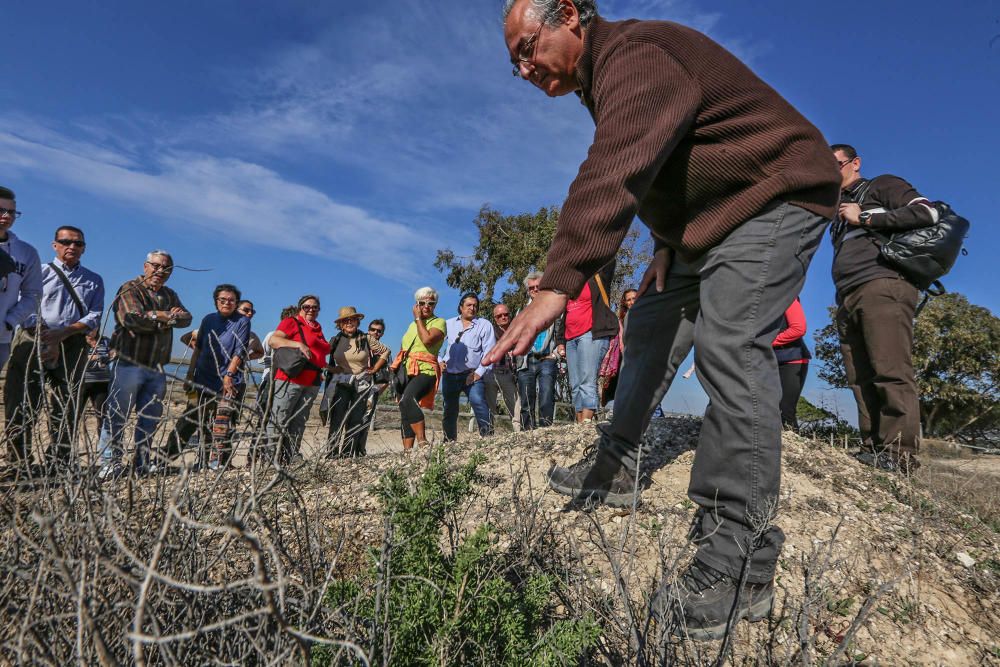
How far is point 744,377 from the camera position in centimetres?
195

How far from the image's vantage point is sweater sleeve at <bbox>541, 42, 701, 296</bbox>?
1.76m

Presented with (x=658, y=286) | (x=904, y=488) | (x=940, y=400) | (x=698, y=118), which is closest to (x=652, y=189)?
(x=698, y=118)

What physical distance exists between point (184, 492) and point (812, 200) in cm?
213

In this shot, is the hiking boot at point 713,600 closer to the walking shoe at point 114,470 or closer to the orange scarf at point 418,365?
the walking shoe at point 114,470

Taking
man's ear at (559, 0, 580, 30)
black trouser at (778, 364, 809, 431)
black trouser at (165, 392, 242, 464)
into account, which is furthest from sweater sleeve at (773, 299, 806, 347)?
black trouser at (165, 392, 242, 464)

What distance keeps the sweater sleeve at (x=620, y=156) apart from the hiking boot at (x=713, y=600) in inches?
39.7

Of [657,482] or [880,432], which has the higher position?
[880,432]

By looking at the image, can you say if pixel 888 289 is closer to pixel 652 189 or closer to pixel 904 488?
pixel 904 488

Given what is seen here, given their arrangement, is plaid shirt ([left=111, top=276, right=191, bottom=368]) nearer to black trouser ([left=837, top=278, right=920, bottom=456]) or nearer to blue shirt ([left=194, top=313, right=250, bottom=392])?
blue shirt ([left=194, top=313, right=250, bottom=392])

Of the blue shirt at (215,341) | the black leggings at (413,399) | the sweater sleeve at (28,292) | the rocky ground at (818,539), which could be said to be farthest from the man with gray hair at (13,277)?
the black leggings at (413,399)

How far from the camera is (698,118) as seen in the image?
6.56 feet

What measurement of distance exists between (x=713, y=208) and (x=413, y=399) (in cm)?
441

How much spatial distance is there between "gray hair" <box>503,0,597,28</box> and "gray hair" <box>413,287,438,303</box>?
14.4 ft

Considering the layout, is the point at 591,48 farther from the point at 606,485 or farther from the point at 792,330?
the point at 792,330
